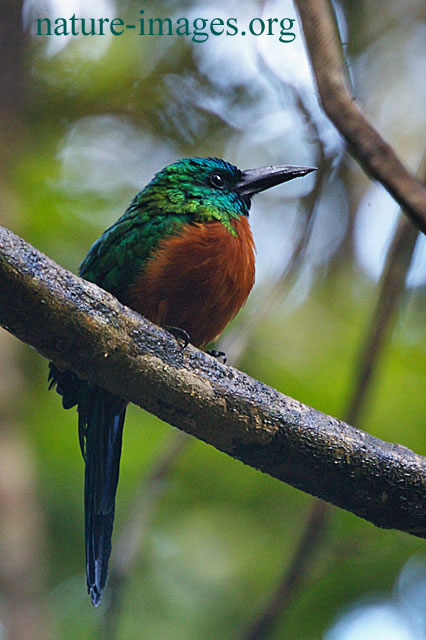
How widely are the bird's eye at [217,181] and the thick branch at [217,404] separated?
1109 millimetres

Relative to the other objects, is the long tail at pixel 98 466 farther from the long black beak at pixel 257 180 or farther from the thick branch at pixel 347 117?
the thick branch at pixel 347 117

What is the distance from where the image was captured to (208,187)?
2.89 metres

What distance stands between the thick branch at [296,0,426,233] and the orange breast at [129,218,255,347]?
78cm

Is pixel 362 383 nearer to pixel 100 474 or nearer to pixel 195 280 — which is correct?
pixel 195 280

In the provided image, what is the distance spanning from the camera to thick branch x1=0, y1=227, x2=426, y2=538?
171 cm

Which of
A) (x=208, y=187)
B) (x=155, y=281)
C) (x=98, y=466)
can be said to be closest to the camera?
(x=155, y=281)

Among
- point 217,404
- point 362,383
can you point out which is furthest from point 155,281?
point 362,383

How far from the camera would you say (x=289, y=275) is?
9.86ft

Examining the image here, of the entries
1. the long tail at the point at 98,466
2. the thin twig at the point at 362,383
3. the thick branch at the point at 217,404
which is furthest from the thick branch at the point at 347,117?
the long tail at the point at 98,466

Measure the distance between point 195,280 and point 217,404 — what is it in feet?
2.33

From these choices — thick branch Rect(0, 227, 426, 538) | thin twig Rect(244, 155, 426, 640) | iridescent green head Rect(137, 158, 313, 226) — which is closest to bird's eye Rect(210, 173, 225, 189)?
iridescent green head Rect(137, 158, 313, 226)

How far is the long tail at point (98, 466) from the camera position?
2576 mm

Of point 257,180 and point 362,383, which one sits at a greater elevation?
point 257,180

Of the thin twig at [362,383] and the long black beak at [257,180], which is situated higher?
the long black beak at [257,180]
